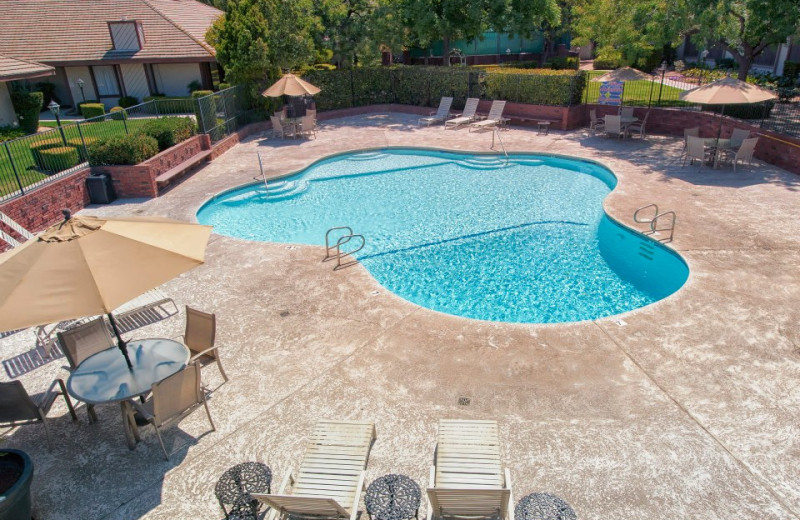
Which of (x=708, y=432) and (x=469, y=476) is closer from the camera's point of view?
(x=469, y=476)

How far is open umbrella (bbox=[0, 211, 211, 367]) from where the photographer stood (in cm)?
503

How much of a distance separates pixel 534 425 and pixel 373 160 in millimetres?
14197

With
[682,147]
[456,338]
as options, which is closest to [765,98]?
[682,147]

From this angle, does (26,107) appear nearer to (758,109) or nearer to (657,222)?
(657,222)

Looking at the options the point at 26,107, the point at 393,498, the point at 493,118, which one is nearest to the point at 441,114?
the point at 493,118

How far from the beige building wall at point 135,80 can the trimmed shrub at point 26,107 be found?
5588mm

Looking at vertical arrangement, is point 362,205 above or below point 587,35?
below

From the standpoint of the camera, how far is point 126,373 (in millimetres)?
6117

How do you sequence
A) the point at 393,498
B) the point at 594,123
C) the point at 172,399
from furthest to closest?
the point at 594,123
the point at 172,399
the point at 393,498

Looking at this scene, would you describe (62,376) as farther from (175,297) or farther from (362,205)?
(362,205)

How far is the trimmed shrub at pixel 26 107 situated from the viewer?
2228 centimetres

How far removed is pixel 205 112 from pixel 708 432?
17.7 m

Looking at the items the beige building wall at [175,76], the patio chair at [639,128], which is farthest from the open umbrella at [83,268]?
the beige building wall at [175,76]

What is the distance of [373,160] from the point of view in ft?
62.1
